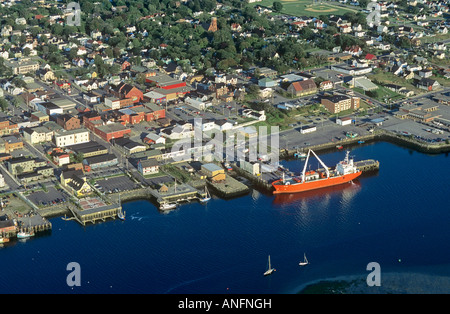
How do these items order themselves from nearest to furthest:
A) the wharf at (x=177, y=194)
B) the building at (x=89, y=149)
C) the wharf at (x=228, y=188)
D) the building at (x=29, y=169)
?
the wharf at (x=177, y=194), the wharf at (x=228, y=188), the building at (x=29, y=169), the building at (x=89, y=149)

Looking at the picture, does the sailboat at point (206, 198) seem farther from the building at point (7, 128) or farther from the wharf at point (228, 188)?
the building at point (7, 128)

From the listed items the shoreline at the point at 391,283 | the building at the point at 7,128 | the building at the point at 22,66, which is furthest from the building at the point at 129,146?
the building at the point at 22,66

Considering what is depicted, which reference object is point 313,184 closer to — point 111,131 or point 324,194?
point 324,194

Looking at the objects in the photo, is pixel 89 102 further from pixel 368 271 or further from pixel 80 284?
pixel 368 271

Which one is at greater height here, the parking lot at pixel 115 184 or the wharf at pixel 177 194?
the parking lot at pixel 115 184

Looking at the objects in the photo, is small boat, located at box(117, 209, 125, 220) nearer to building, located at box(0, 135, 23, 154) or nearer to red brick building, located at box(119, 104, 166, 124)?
building, located at box(0, 135, 23, 154)

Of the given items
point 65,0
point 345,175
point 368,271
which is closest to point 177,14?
point 65,0

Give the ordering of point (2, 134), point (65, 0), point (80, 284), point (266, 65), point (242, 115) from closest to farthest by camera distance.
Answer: point (80, 284), point (2, 134), point (242, 115), point (266, 65), point (65, 0)

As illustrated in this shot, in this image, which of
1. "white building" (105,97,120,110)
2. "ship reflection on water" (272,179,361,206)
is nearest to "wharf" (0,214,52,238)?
"ship reflection on water" (272,179,361,206)
